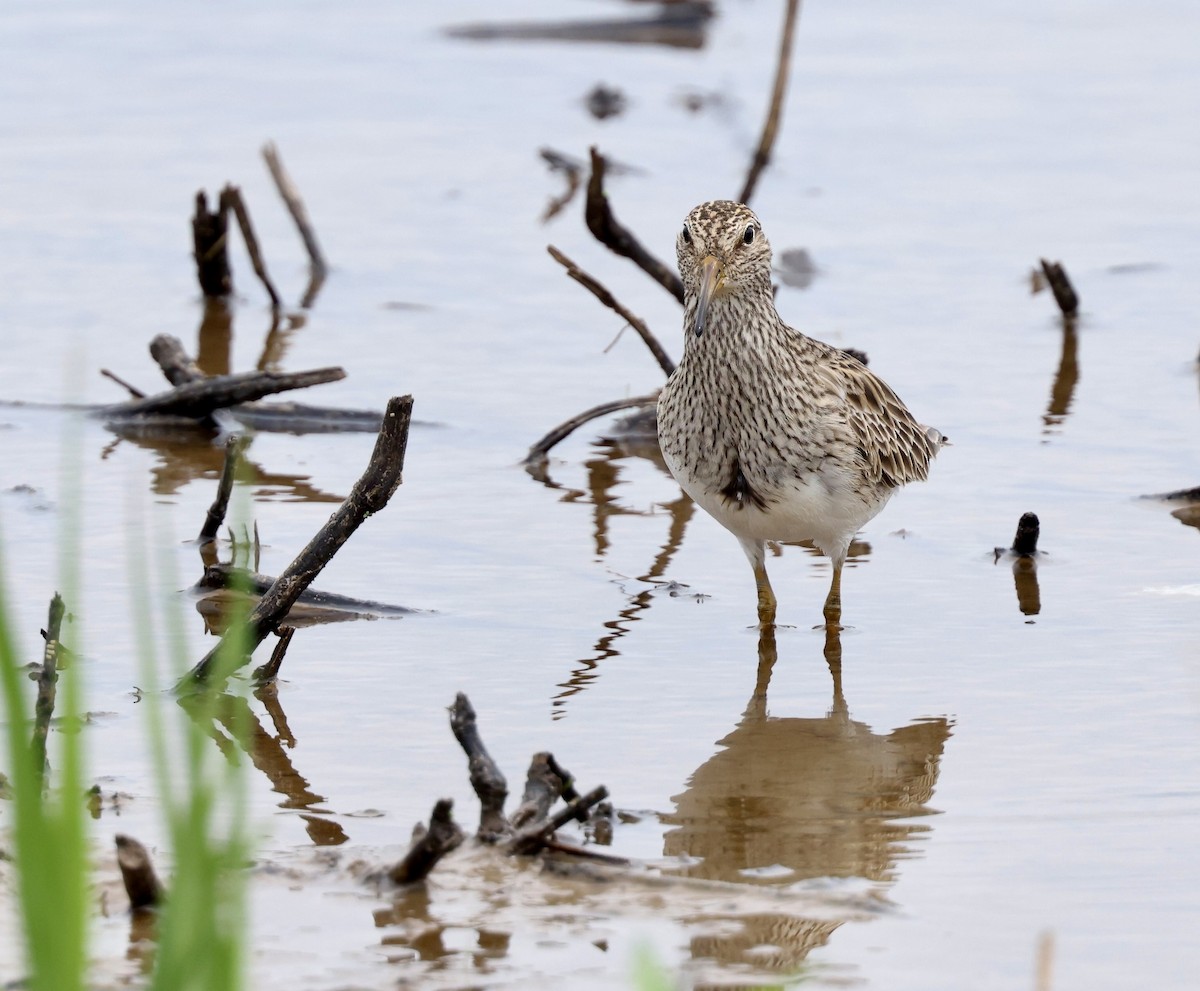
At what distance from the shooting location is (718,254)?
24.0 ft

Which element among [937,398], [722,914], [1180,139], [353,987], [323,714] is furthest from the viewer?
[1180,139]

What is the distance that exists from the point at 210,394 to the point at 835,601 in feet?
10.9

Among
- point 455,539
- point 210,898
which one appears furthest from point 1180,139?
point 210,898

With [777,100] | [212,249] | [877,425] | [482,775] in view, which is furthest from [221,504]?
[777,100]

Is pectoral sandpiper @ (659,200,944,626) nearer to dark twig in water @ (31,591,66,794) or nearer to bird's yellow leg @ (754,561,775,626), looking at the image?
bird's yellow leg @ (754,561,775,626)

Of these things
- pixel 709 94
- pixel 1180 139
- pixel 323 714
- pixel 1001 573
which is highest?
pixel 709 94

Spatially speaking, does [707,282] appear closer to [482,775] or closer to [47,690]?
[482,775]

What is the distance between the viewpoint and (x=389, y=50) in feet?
62.3

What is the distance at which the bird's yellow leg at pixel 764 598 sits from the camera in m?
7.71

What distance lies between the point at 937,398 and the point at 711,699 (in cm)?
390

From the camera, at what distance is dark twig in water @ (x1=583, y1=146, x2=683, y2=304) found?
9734 mm

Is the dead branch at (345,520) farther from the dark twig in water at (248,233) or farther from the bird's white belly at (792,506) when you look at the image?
the dark twig in water at (248,233)

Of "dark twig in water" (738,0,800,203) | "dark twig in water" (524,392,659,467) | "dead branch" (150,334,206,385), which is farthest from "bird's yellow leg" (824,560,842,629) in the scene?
"dark twig in water" (738,0,800,203)

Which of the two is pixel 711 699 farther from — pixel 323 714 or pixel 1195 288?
pixel 1195 288
